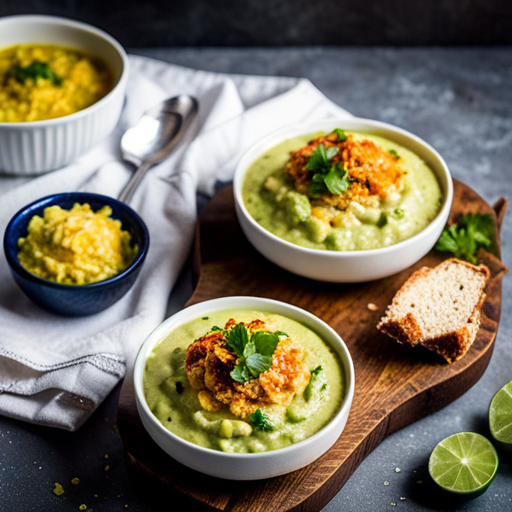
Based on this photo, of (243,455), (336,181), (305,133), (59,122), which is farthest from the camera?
(305,133)

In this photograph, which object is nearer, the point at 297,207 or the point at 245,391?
the point at 245,391

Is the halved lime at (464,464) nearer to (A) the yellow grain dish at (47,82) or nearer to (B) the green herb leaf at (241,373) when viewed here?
(B) the green herb leaf at (241,373)

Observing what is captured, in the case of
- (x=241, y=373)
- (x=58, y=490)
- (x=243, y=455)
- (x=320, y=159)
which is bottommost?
(x=58, y=490)

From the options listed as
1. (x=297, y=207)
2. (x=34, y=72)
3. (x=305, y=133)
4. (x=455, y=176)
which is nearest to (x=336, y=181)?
(x=297, y=207)

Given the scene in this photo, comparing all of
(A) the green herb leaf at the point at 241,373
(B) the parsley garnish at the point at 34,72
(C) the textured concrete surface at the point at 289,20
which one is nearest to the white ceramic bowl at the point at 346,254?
(A) the green herb leaf at the point at 241,373

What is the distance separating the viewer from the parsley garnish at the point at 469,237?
386cm

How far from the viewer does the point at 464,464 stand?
301cm

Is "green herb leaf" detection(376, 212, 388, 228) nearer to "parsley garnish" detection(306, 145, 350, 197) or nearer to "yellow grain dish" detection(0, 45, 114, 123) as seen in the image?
"parsley garnish" detection(306, 145, 350, 197)

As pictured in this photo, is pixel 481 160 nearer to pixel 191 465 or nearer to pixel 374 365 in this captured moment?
pixel 374 365

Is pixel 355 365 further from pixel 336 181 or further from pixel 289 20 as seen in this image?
pixel 289 20

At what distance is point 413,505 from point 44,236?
214 centimetres

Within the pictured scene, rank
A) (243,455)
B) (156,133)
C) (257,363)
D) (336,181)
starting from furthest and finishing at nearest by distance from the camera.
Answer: (156,133)
(336,181)
(257,363)
(243,455)

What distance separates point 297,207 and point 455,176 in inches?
65.3

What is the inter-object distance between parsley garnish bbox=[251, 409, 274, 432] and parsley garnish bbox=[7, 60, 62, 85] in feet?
8.73
